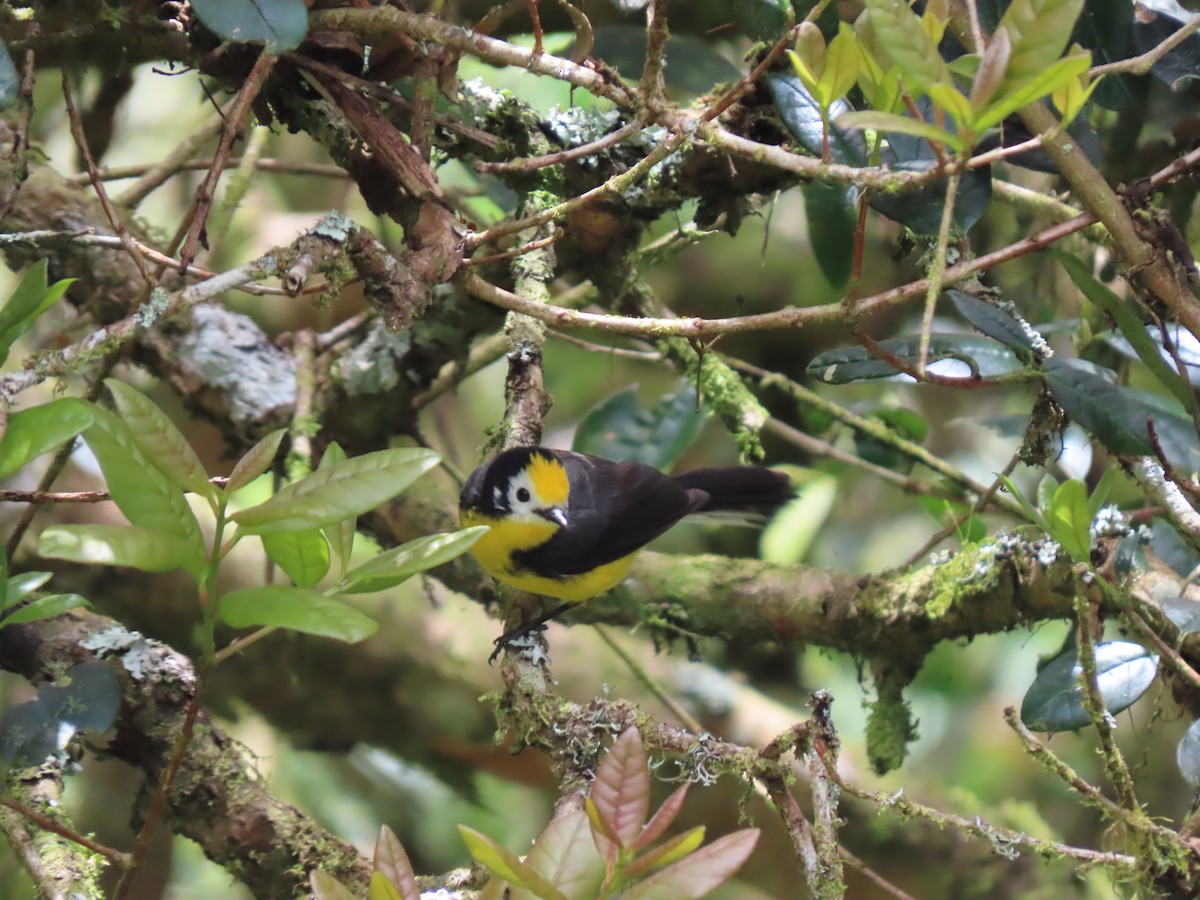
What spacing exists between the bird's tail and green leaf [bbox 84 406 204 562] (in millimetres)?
1809

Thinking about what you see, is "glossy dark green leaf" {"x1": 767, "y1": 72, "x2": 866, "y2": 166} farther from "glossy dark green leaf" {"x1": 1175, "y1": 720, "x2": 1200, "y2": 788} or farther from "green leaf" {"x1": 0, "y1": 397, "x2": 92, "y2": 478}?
"green leaf" {"x1": 0, "y1": 397, "x2": 92, "y2": 478}

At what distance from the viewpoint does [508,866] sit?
84 centimetres

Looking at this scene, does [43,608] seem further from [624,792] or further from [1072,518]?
[1072,518]

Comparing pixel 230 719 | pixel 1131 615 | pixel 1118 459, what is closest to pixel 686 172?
pixel 1118 459

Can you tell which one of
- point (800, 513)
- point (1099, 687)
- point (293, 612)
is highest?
point (293, 612)

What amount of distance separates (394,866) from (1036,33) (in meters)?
0.93

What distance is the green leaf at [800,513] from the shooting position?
284 cm

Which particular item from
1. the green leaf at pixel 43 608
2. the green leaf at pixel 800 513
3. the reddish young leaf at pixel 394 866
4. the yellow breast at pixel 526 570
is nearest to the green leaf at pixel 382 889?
the reddish young leaf at pixel 394 866

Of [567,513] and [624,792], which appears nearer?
[624,792]

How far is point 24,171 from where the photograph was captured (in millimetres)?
1463

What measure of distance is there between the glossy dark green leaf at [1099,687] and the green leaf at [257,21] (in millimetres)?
1371

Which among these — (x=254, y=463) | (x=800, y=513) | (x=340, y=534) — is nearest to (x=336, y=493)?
(x=254, y=463)

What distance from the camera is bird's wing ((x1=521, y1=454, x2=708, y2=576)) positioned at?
87.4 inches

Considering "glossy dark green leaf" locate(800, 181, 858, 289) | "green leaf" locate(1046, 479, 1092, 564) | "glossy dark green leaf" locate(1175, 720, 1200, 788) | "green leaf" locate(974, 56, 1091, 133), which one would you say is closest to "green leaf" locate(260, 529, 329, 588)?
"green leaf" locate(974, 56, 1091, 133)
